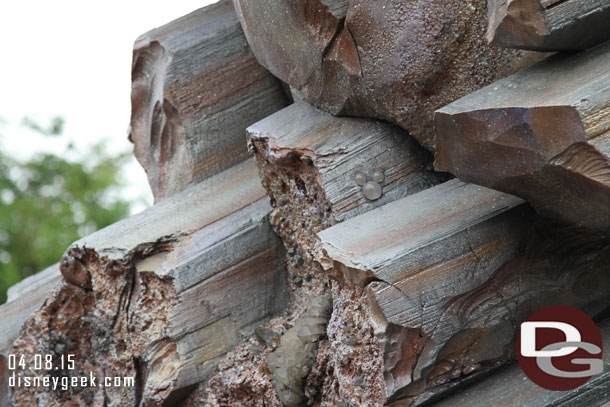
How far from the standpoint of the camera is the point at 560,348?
5.74 ft

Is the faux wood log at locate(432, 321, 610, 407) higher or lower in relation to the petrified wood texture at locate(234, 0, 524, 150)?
lower

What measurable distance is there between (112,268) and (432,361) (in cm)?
109

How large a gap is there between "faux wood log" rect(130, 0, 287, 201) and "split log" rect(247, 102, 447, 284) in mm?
484

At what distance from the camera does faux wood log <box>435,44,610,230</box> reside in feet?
4.96

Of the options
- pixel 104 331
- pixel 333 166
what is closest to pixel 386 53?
pixel 333 166

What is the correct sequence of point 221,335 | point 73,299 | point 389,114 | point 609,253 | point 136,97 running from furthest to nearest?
point 136,97
point 73,299
point 221,335
point 389,114
point 609,253

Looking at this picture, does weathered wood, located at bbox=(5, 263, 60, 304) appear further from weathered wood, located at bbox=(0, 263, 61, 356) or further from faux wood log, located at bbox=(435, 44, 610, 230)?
faux wood log, located at bbox=(435, 44, 610, 230)

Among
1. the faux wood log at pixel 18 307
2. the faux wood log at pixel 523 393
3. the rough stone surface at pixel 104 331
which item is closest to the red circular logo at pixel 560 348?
the faux wood log at pixel 523 393

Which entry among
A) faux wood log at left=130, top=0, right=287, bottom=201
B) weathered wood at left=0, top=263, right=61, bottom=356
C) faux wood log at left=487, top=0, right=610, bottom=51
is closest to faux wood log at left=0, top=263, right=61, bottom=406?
weathered wood at left=0, top=263, right=61, bottom=356

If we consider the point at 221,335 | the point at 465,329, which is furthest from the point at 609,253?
the point at 221,335

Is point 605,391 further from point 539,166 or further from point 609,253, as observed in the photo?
point 539,166

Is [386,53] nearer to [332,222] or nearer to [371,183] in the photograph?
[371,183]

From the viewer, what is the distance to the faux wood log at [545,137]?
4.96 ft

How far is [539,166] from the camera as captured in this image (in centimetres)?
157
